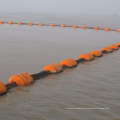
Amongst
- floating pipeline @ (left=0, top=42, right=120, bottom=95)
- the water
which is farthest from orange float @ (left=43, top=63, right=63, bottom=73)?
the water

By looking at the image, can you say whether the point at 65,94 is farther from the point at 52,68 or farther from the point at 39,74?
the point at 52,68

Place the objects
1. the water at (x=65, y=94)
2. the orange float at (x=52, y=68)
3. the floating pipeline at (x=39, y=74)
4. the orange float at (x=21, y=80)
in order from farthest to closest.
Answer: the orange float at (x=52, y=68), the orange float at (x=21, y=80), the floating pipeline at (x=39, y=74), the water at (x=65, y=94)

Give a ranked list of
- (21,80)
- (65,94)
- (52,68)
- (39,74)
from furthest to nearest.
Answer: (52,68)
(39,74)
(21,80)
(65,94)

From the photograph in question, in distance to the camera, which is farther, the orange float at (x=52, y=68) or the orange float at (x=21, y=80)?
the orange float at (x=52, y=68)

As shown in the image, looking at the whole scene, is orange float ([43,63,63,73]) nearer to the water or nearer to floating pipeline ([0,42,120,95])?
floating pipeline ([0,42,120,95])

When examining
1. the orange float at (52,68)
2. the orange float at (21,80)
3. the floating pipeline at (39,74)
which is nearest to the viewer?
the floating pipeline at (39,74)

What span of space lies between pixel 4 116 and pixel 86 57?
26.9 ft

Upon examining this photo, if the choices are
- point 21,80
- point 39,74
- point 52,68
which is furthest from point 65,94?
point 52,68

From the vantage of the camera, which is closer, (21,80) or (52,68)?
(21,80)

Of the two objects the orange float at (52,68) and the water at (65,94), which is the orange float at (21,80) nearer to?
the water at (65,94)

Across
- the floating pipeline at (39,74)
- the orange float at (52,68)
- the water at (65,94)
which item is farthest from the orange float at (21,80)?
the orange float at (52,68)

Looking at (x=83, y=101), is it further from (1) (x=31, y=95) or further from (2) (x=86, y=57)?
(2) (x=86, y=57)

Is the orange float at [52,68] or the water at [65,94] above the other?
the orange float at [52,68]

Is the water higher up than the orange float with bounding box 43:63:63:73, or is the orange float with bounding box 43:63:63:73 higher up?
the orange float with bounding box 43:63:63:73
